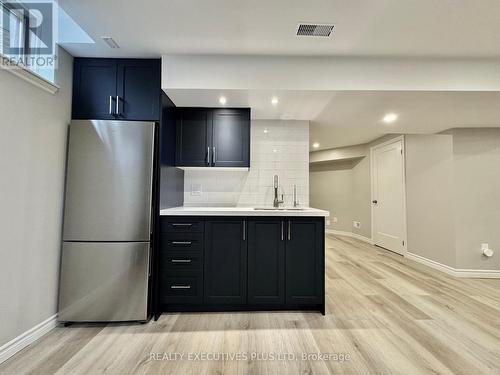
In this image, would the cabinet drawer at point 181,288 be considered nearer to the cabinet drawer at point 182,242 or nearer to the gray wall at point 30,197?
the cabinet drawer at point 182,242

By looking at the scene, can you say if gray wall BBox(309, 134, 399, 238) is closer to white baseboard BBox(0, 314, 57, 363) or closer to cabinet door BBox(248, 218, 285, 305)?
cabinet door BBox(248, 218, 285, 305)

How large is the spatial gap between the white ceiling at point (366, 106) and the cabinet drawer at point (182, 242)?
1.43 metres

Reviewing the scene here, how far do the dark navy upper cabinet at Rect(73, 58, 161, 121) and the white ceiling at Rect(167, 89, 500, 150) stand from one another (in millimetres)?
244

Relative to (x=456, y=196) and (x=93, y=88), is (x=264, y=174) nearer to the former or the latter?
(x=93, y=88)

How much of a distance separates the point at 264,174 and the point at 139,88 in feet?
5.69

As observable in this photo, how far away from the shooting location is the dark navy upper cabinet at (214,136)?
9.37 feet

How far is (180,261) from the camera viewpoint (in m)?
2.38

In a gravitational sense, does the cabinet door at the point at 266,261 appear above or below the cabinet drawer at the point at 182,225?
below

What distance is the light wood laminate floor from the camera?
5.51ft

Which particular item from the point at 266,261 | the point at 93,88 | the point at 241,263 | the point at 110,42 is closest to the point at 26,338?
the point at 241,263

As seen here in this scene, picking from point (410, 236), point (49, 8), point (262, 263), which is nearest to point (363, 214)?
point (410, 236)

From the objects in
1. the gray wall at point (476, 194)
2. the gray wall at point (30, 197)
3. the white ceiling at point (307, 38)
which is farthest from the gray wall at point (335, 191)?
the gray wall at point (30, 197)

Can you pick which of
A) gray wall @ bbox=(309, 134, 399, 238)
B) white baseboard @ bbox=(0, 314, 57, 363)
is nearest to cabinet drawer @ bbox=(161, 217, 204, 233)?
white baseboard @ bbox=(0, 314, 57, 363)

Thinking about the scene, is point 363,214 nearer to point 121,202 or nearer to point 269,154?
point 269,154
